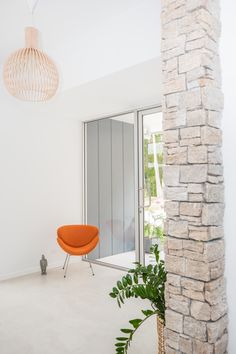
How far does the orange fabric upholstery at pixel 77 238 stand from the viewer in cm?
405

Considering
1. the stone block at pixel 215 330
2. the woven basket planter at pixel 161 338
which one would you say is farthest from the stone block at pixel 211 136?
the woven basket planter at pixel 161 338

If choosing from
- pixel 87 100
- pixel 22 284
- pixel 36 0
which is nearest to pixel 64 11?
pixel 36 0

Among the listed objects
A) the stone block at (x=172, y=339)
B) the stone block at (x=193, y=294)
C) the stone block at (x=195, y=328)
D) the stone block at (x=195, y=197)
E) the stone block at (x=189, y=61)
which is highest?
the stone block at (x=189, y=61)

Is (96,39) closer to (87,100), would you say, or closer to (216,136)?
(87,100)

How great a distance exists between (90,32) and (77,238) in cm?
268

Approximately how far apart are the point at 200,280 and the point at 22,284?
111 inches

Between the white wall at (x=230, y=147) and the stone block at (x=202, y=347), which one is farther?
the white wall at (x=230, y=147)

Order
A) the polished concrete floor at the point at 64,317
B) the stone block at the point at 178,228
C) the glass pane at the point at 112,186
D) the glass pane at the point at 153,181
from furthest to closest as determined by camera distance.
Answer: the glass pane at the point at 112,186 → the glass pane at the point at 153,181 → the polished concrete floor at the point at 64,317 → the stone block at the point at 178,228

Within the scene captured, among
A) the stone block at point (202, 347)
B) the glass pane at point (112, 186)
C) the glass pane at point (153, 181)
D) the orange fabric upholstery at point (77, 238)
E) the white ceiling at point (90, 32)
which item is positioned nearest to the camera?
the stone block at point (202, 347)

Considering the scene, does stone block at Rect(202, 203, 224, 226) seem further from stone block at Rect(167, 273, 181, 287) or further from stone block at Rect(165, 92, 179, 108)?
stone block at Rect(165, 92, 179, 108)

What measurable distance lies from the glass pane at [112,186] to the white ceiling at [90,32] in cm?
130

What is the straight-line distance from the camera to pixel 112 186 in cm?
480

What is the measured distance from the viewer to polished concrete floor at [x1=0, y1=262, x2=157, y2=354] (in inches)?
91.9

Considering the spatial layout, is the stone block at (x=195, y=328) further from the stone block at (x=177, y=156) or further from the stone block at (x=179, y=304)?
the stone block at (x=177, y=156)
